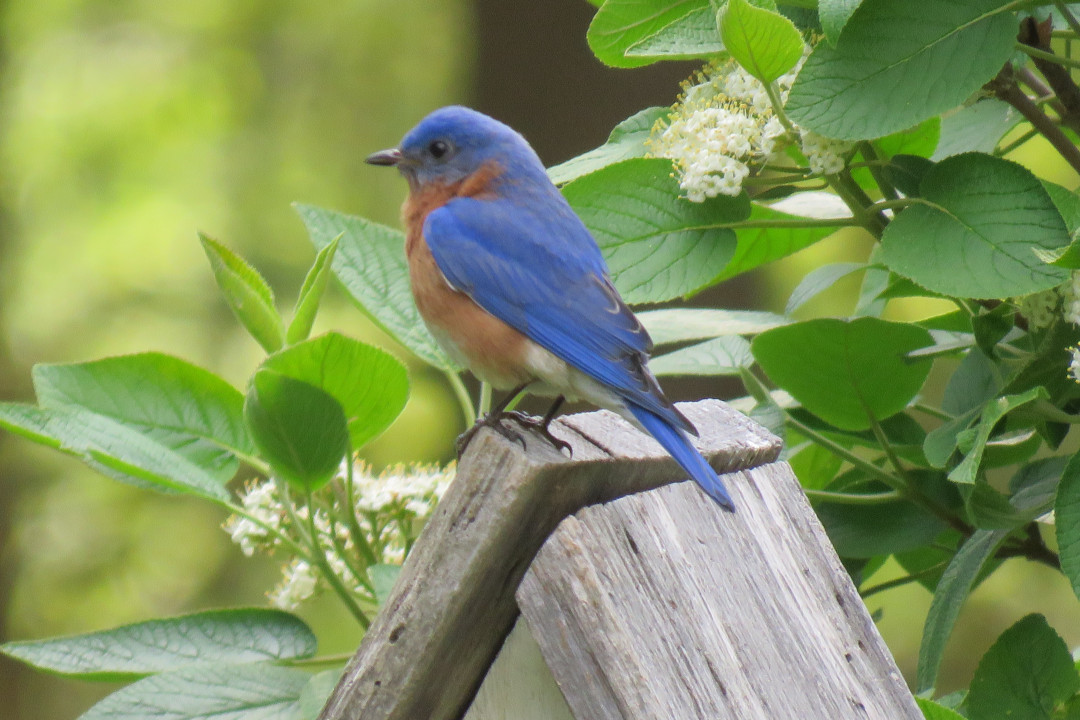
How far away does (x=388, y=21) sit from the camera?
35.6 feet

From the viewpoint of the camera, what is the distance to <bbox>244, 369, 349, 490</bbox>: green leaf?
1.92m

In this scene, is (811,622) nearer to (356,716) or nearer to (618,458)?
(618,458)

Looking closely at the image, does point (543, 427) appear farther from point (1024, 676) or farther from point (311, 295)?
point (1024, 676)

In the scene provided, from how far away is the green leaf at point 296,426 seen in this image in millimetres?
1923

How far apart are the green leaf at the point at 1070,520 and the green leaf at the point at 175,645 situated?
4.24ft

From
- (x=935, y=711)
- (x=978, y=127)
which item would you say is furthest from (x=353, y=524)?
(x=978, y=127)

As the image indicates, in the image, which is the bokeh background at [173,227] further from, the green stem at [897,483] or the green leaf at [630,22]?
the green stem at [897,483]

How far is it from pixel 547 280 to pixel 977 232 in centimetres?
87

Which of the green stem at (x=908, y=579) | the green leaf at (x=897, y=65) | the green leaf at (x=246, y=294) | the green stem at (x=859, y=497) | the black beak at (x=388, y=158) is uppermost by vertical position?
the green leaf at (x=897, y=65)

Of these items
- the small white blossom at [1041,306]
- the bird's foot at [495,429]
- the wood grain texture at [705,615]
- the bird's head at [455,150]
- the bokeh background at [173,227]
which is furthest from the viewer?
the bokeh background at [173,227]

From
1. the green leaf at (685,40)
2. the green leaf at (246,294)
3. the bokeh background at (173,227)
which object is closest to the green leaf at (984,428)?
the green leaf at (685,40)

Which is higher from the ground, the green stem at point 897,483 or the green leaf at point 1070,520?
the green leaf at point 1070,520

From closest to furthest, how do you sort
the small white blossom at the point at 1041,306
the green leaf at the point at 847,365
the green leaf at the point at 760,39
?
1. the green leaf at the point at 760,39
2. the small white blossom at the point at 1041,306
3. the green leaf at the point at 847,365

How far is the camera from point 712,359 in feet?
7.75
